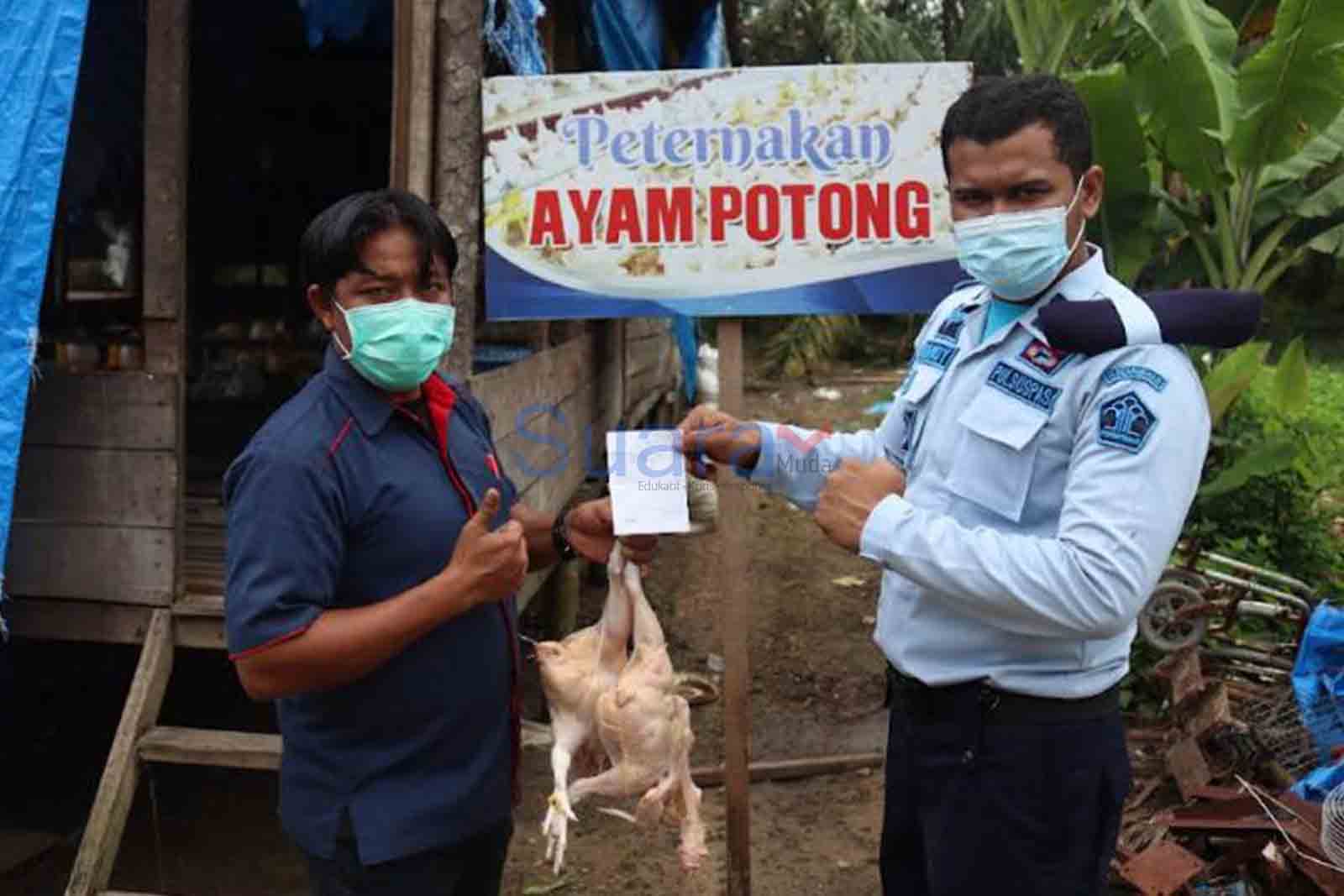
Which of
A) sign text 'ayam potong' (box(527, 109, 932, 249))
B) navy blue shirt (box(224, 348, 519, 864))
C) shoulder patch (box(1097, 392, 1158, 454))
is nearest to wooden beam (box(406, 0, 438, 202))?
sign text 'ayam potong' (box(527, 109, 932, 249))

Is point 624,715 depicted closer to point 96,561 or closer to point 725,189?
point 725,189

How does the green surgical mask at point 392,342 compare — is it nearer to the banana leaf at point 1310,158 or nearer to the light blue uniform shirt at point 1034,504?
the light blue uniform shirt at point 1034,504

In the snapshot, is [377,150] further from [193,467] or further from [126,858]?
[126,858]

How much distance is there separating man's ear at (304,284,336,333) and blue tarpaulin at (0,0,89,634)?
1.81 meters

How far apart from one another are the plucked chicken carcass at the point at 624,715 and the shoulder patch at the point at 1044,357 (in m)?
1.05

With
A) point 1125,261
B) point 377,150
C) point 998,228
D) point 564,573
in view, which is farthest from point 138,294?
point 998,228

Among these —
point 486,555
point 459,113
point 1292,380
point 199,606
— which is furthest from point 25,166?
point 1292,380

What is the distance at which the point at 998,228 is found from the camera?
212cm

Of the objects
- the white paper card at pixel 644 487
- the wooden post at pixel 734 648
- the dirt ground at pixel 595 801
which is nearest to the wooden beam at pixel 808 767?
the dirt ground at pixel 595 801

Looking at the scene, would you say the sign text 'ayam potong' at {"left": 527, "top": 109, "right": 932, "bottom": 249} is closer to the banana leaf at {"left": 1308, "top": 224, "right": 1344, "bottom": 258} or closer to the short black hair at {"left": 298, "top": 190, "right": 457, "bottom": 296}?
the short black hair at {"left": 298, "top": 190, "right": 457, "bottom": 296}

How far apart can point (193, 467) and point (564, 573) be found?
7.18ft

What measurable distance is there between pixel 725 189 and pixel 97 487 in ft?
8.84

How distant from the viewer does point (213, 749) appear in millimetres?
4191

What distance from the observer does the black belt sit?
215 cm
